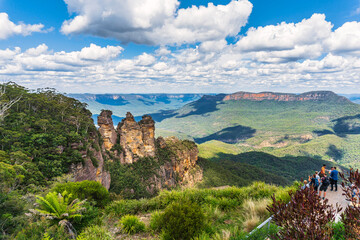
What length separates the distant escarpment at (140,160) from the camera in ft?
132

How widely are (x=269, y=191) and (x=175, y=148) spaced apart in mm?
55001

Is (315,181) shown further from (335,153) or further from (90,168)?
(335,153)

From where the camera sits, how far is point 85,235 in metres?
5.98

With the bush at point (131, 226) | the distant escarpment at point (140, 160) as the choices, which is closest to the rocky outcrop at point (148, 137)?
the distant escarpment at point (140, 160)

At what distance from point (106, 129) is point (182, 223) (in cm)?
4119

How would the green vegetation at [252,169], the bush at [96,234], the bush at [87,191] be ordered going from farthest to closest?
the green vegetation at [252,169] → the bush at [87,191] → the bush at [96,234]

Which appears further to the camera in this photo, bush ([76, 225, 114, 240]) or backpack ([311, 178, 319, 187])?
backpack ([311, 178, 319, 187])

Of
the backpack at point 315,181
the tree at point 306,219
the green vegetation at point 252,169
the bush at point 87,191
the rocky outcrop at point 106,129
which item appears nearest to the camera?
the tree at point 306,219

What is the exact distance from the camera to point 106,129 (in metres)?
43.3

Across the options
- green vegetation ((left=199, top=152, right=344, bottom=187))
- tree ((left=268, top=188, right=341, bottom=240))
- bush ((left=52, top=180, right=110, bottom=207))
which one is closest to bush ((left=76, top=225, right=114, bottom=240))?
bush ((left=52, top=180, right=110, bottom=207))

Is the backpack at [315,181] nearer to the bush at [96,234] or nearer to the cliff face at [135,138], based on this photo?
the bush at [96,234]

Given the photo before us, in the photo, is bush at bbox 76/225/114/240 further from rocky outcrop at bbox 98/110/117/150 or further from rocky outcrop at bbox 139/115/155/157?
rocky outcrop at bbox 139/115/155/157

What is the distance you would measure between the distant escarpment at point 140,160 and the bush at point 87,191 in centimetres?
2500

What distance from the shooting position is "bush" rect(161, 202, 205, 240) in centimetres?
589
